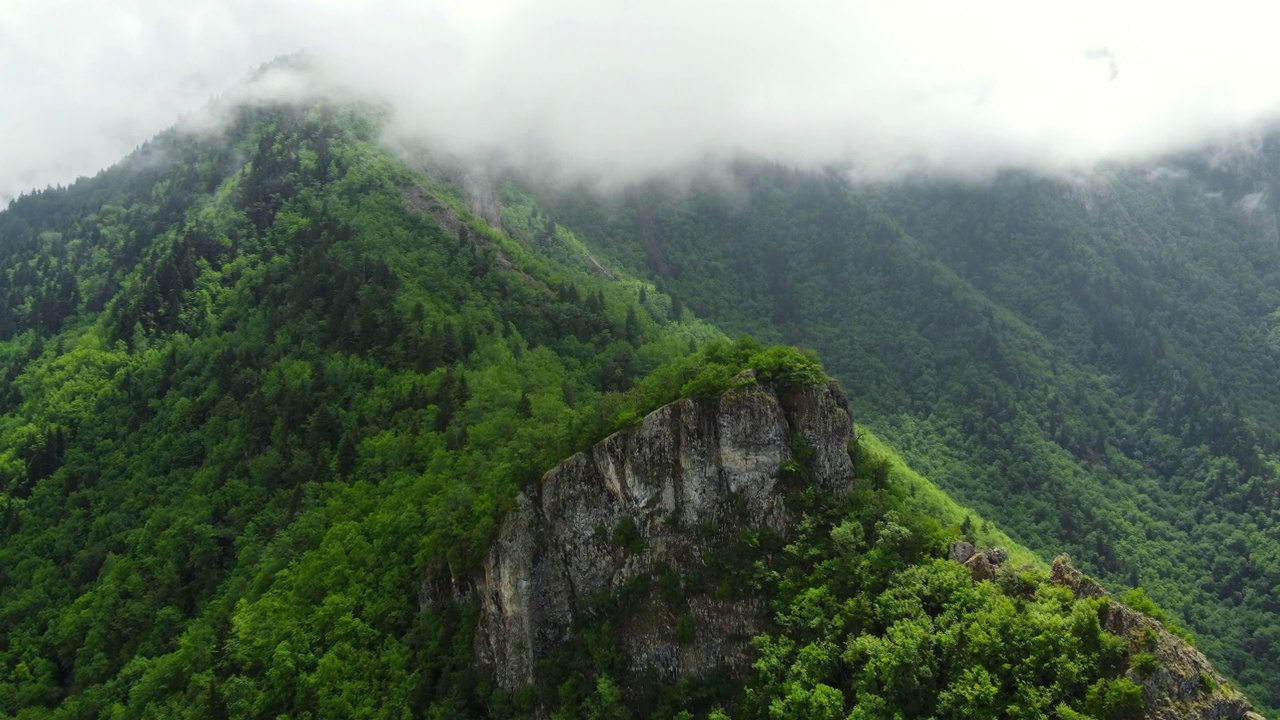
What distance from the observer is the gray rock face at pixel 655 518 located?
200ft

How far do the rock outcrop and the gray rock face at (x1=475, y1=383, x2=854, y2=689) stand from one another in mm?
23361

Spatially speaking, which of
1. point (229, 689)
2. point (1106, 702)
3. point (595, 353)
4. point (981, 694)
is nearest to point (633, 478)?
point (981, 694)

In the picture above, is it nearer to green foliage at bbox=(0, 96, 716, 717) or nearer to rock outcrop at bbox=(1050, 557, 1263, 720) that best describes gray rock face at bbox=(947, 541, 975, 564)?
rock outcrop at bbox=(1050, 557, 1263, 720)

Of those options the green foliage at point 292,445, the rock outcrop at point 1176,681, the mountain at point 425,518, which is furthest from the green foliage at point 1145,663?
the green foliage at point 292,445

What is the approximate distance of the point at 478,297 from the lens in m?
131

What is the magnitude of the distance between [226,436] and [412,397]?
3236 centimetres

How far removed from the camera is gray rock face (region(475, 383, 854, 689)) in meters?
61.0

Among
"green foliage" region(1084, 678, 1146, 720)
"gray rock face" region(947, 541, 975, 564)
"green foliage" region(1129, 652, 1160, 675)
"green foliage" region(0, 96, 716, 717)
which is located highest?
"green foliage" region(0, 96, 716, 717)

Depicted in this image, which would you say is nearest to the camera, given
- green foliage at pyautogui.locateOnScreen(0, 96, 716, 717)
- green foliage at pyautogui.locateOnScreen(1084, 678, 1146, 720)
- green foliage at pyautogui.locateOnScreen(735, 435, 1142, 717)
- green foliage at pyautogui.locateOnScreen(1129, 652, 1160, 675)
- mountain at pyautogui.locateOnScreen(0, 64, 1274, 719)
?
green foliage at pyautogui.locateOnScreen(1084, 678, 1146, 720)

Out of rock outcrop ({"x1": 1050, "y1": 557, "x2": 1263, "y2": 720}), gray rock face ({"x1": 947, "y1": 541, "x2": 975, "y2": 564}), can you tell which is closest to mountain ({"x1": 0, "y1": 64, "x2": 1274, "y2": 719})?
rock outcrop ({"x1": 1050, "y1": 557, "x2": 1263, "y2": 720})

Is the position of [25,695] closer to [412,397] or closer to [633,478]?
[412,397]

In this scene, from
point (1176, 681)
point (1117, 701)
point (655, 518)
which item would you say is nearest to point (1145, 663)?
point (1176, 681)

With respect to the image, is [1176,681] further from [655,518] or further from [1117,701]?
[655,518]

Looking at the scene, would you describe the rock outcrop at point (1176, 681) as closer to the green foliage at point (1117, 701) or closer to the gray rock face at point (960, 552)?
the green foliage at point (1117, 701)
